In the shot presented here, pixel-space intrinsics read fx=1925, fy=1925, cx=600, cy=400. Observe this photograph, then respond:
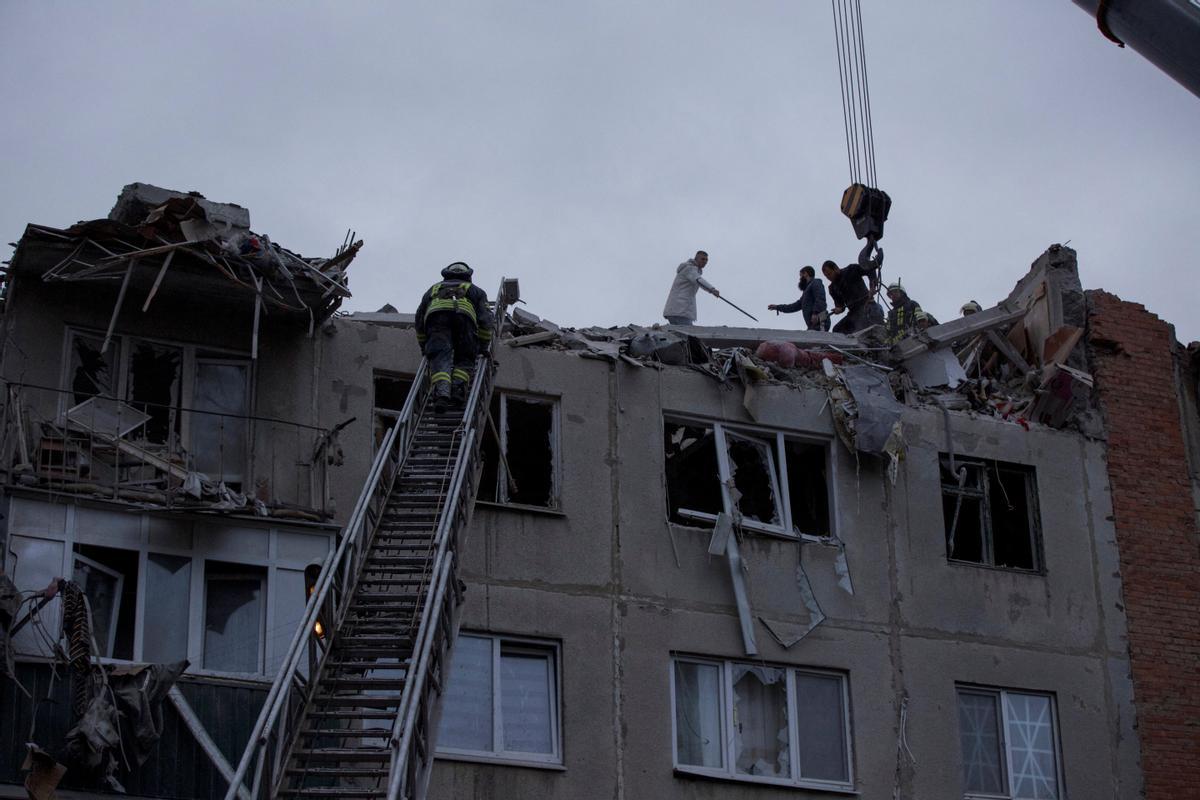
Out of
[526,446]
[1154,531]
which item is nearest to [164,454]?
[526,446]

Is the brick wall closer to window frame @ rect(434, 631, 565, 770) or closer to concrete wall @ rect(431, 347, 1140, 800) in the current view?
concrete wall @ rect(431, 347, 1140, 800)

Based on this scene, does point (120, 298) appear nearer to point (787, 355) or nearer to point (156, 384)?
point (156, 384)

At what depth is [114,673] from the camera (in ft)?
49.6

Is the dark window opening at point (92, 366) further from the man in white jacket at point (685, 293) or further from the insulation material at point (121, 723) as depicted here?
the man in white jacket at point (685, 293)

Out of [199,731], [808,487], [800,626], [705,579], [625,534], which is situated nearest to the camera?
[199,731]

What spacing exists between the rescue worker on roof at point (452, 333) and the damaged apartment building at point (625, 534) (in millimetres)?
310

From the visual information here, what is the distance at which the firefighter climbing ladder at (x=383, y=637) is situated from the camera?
465 inches

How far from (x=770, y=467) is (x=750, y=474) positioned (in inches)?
11.5

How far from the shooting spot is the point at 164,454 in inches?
664

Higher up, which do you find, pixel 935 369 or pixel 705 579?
pixel 935 369

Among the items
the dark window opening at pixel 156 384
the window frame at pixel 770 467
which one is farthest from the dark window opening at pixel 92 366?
the window frame at pixel 770 467

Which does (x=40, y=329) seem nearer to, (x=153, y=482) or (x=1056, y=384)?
(x=153, y=482)

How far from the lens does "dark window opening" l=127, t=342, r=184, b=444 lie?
17.7 meters

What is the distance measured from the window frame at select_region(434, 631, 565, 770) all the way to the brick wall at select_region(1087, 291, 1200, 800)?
6393mm
